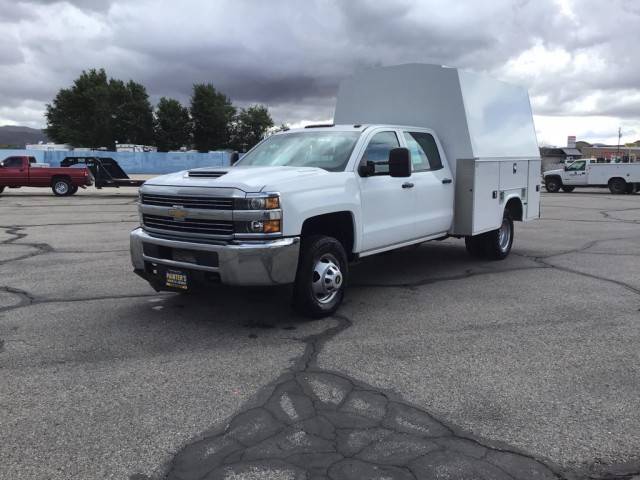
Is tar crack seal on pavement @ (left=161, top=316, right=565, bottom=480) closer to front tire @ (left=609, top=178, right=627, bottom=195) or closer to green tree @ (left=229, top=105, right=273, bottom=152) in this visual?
front tire @ (left=609, top=178, right=627, bottom=195)

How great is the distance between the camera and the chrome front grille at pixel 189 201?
515cm

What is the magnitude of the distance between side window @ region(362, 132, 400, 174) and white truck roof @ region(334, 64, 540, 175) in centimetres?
124

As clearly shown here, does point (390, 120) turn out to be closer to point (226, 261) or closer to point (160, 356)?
point (226, 261)

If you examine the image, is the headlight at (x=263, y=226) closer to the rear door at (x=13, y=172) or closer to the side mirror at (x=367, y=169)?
the side mirror at (x=367, y=169)

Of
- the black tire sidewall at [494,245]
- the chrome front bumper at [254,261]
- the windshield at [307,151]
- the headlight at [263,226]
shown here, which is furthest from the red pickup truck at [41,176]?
the headlight at [263,226]

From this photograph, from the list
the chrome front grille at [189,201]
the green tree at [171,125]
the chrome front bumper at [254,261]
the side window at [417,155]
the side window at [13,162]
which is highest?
the green tree at [171,125]

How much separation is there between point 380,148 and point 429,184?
3.22 feet

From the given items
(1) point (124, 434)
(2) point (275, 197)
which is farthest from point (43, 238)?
(1) point (124, 434)

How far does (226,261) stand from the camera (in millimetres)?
5027

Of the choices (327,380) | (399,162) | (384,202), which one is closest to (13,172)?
(384,202)

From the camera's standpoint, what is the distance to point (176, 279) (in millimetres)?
5402

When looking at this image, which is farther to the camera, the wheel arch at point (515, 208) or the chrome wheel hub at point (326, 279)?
the wheel arch at point (515, 208)

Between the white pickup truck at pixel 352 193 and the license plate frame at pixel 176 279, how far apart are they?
1 cm

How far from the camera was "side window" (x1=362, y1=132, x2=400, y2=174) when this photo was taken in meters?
6.38
